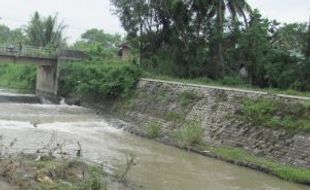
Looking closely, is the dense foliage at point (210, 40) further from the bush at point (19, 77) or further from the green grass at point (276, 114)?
the bush at point (19, 77)

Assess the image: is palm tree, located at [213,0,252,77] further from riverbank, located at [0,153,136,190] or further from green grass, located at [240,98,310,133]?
riverbank, located at [0,153,136,190]

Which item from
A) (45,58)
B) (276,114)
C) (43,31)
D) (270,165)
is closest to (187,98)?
(276,114)

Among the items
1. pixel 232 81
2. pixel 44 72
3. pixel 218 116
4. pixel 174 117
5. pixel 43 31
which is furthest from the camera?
pixel 43 31

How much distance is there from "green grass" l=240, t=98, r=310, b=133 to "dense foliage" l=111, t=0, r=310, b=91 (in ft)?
23.0

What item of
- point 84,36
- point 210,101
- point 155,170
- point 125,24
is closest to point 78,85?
point 125,24

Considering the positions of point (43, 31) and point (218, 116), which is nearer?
point (218, 116)

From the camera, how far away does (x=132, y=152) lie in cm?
1994

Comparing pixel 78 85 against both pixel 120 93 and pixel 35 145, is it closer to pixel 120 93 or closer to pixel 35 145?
pixel 120 93

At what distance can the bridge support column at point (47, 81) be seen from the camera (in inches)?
1670

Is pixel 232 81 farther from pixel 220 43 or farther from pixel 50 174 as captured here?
pixel 50 174

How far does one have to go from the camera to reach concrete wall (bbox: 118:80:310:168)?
19.1 metres

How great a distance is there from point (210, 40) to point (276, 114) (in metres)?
15.0

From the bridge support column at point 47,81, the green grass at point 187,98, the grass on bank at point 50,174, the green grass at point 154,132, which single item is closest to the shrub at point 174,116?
the green grass at point 187,98

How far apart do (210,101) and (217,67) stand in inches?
411
